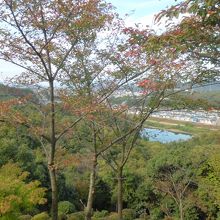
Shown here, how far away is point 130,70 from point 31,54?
2.57m

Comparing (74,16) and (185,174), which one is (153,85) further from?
(185,174)

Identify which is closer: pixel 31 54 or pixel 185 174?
pixel 31 54

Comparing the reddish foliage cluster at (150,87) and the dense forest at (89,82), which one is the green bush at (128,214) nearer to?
the dense forest at (89,82)

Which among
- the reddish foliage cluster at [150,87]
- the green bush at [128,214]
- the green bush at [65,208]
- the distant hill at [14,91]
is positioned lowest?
the green bush at [128,214]

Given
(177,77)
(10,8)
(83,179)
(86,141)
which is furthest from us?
(83,179)

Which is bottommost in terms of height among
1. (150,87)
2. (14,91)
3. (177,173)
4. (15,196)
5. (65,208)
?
(65,208)

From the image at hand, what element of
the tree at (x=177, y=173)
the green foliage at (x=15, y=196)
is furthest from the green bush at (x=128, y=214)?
the green foliage at (x=15, y=196)

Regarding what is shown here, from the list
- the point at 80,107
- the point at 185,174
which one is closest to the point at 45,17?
the point at 80,107

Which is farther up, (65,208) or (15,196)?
(15,196)

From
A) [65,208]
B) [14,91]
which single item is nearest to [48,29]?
[14,91]

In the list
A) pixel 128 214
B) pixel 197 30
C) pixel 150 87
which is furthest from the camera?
pixel 128 214

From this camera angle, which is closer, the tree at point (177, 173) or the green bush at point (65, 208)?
the green bush at point (65, 208)

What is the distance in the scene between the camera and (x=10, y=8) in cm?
641

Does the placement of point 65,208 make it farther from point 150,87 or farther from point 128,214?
point 150,87
